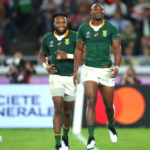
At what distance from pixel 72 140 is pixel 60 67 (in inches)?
103

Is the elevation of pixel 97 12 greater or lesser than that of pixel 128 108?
greater

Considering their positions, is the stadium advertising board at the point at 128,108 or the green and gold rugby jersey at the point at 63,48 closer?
the green and gold rugby jersey at the point at 63,48

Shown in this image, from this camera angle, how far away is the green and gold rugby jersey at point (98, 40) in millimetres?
10562

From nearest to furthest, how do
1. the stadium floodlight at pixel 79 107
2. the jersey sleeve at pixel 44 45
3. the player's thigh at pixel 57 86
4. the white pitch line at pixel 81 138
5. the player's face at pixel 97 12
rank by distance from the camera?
1. the player's face at pixel 97 12
2. the player's thigh at pixel 57 86
3. the jersey sleeve at pixel 44 45
4. the white pitch line at pixel 81 138
5. the stadium floodlight at pixel 79 107

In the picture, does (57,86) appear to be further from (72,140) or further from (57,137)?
(72,140)

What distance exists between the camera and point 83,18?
1917 centimetres

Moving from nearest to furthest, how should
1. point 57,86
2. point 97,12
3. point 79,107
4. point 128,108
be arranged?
point 97,12
point 57,86
point 79,107
point 128,108

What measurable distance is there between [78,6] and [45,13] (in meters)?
1.19

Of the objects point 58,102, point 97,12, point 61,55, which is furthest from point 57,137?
point 97,12

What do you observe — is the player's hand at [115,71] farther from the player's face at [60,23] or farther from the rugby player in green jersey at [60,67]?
the player's face at [60,23]

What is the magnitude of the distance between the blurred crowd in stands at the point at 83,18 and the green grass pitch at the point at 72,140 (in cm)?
491

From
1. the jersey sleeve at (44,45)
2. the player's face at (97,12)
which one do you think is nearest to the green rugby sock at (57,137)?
the jersey sleeve at (44,45)

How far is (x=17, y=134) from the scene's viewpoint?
14.1 m

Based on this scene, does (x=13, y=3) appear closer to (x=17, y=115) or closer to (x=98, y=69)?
(x=17, y=115)
